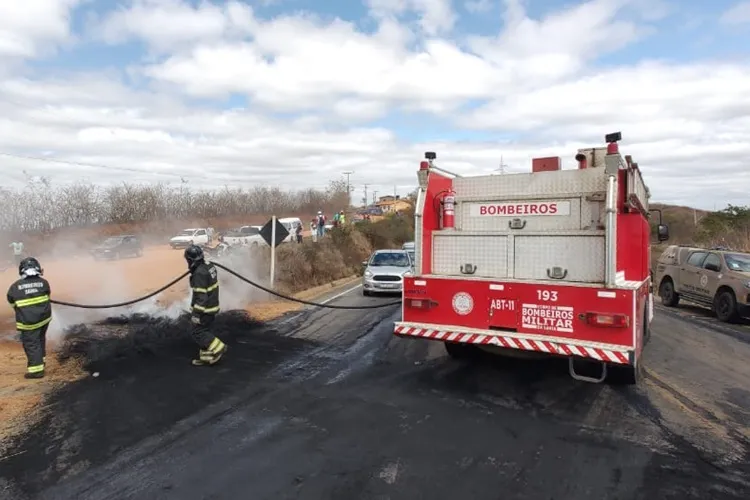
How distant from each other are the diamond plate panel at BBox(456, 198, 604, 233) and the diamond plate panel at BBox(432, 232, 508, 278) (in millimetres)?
191

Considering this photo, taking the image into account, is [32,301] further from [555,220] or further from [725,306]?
[725,306]

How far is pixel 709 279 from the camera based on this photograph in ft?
46.9

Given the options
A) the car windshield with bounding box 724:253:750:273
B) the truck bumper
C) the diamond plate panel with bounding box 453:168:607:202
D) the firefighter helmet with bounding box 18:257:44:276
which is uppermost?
the diamond plate panel with bounding box 453:168:607:202

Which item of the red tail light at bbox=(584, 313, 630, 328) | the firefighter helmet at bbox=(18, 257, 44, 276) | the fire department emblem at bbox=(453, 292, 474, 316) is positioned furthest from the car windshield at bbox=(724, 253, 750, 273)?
the firefighter helmet at bbox=(18, 257, 44, 276)

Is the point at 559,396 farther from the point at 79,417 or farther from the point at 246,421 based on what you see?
the point at 79,417

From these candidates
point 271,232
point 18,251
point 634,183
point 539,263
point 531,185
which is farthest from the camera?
point 18,251

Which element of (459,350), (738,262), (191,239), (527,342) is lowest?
(459,350)

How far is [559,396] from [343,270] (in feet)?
70.6

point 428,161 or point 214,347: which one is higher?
point 428,161

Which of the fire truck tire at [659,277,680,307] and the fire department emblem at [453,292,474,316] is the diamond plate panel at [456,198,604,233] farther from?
the fire truck tire at [659,277,680,307]

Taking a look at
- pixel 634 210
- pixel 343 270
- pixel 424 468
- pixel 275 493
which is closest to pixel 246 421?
pixel 275 493

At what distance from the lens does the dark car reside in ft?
119

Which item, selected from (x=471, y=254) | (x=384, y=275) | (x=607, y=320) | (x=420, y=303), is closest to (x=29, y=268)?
(x=420, y=303)

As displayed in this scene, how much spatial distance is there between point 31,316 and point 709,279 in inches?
593
